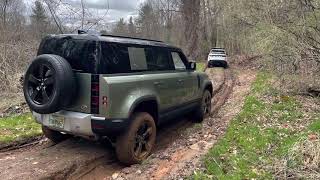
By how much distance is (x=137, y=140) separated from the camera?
6324mm

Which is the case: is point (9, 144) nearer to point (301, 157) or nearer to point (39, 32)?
point (301, 157)

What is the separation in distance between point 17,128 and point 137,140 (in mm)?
3283

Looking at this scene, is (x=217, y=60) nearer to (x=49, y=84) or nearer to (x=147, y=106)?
(x=147, y=106)

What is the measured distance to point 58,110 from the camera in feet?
19.1

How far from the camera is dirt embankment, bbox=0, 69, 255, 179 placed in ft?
18.5

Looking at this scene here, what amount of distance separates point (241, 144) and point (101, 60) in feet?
10.4

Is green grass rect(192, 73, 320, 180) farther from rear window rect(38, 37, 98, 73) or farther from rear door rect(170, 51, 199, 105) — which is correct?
rear window rect(38, 37, 98, 73)

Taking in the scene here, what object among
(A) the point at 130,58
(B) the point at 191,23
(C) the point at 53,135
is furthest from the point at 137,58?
(B) the point at 191,23

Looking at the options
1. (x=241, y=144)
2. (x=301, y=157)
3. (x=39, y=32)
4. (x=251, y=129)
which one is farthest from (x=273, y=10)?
(x=39, y=32)

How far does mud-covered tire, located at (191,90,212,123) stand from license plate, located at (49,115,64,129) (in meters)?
4.00

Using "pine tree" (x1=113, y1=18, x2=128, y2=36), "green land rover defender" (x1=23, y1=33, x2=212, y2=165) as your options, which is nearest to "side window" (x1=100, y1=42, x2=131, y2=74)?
"green land rover defender" (x1=23, y1=33, x2=212, y2=165)

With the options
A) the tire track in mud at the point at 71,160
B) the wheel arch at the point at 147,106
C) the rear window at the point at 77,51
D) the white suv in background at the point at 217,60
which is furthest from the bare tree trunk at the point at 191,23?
the rear window at the point at 77,51

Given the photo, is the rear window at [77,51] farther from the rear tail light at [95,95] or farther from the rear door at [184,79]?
the rear door at [184,79]

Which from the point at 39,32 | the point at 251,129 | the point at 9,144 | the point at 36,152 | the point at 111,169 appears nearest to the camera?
the point at 111,169
